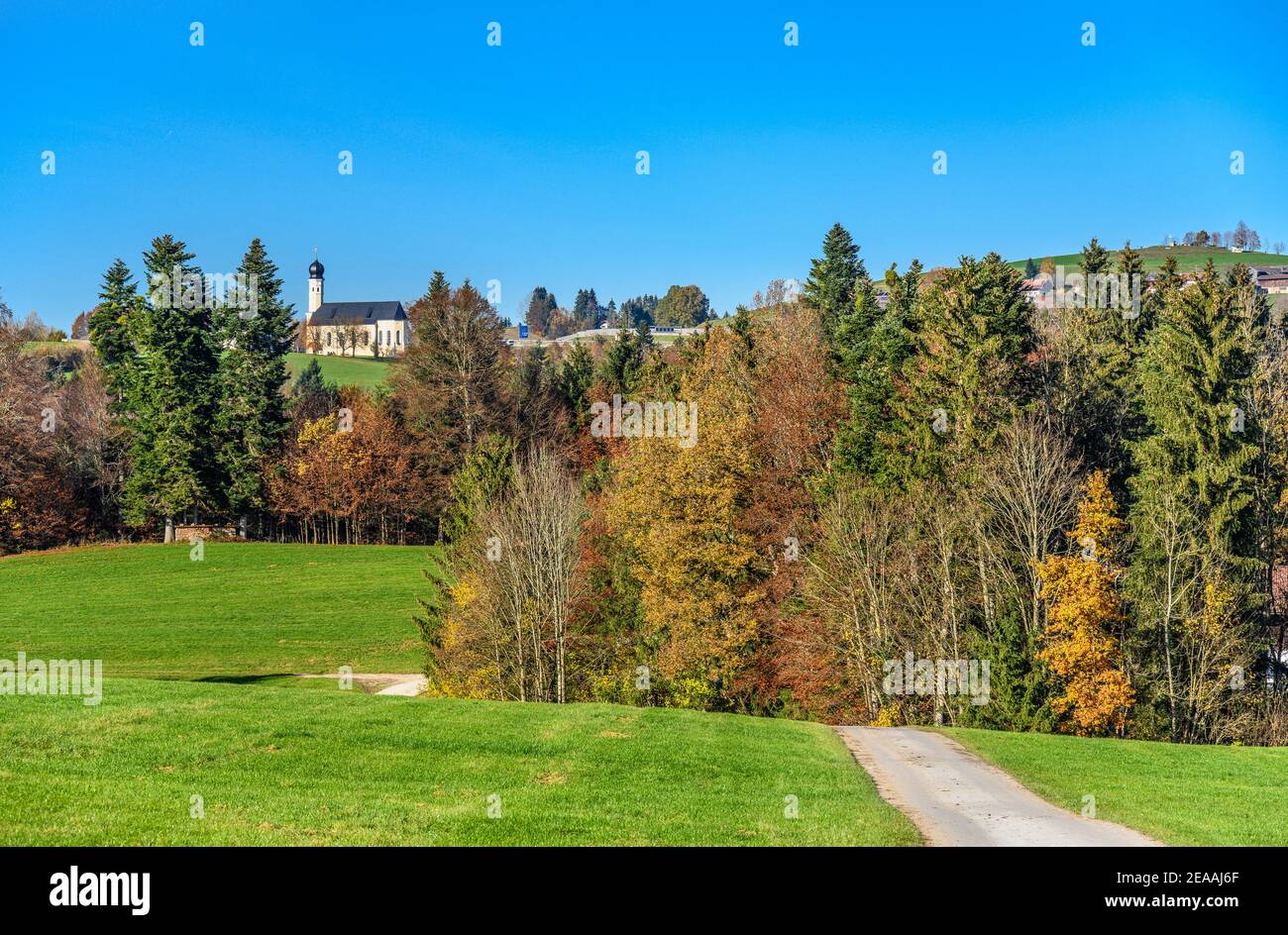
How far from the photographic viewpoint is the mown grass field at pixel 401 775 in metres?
14.0

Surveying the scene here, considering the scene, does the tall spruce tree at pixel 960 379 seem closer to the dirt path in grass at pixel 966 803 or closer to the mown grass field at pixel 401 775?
the dirt path in grass at pixel 966 803

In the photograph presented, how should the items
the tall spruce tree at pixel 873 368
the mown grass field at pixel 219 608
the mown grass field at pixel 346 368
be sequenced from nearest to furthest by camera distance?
the tall spruce tree at pixel 873 368
the mown grass field at pixel 219 608
the mown grass field at pixel 346 368

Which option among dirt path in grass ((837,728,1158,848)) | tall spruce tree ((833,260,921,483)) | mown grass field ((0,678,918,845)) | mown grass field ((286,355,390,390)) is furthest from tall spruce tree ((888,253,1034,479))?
mown grass field ((286,355,390,390))

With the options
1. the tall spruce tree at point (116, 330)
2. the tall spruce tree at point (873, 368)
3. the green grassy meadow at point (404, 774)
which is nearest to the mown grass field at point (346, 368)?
the tall spruce tree at point (116, 330)

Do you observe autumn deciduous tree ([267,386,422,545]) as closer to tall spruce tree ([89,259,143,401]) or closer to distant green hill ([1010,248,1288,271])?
tall spruce tree ([89,259,143,401])

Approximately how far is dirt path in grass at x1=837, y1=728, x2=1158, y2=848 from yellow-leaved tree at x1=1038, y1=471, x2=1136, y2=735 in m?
12.7

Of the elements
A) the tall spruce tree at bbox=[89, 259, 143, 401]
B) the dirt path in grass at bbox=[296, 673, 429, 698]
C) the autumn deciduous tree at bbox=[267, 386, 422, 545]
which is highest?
the tall spruce tree at bbox=[89, 259, 143, 401]

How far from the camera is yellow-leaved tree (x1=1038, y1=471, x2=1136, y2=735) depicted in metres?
36.8

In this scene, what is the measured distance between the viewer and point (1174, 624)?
128ft

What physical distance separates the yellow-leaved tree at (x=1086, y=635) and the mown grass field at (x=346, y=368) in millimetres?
101010

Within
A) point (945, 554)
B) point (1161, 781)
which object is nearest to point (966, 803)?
point (1161, 781)

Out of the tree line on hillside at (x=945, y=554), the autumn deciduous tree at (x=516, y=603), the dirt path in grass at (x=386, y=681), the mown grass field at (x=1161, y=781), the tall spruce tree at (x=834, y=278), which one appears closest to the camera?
the mown grass field at (x=1161, y=781)
